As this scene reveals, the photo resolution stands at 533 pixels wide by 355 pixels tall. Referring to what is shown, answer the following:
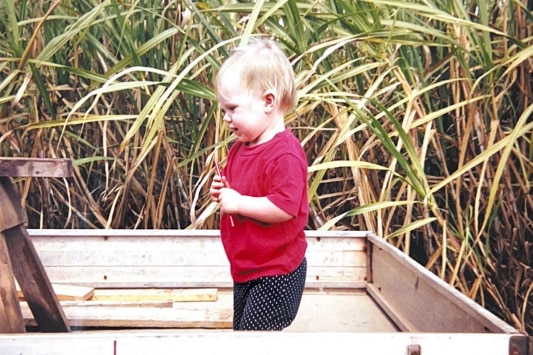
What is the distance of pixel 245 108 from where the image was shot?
1.42m

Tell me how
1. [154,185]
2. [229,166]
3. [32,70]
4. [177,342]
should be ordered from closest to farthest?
[177,342]
[229,166]
[32,70]
[154,185]

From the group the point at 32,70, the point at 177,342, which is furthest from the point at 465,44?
the point at 177,342

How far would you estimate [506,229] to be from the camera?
7.80 feet

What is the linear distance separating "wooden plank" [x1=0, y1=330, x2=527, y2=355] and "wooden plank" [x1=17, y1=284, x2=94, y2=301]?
0.98m

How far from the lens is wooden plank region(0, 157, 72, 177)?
1421mm

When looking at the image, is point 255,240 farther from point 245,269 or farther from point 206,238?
point 206,238

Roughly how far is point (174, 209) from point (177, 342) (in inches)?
62.9

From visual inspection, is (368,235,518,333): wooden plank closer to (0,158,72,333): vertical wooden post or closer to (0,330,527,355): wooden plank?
(0,330,527,355): wooden plank

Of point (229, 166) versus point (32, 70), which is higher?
point (32, 70)

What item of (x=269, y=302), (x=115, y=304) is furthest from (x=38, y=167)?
(x=115, y=304)

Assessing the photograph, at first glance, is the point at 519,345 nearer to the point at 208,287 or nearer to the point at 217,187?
the point at 217,187

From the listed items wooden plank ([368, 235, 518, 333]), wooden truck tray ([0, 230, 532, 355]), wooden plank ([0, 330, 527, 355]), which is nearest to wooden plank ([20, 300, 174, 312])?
wooden truck tray ([0, 230, 532, 355])

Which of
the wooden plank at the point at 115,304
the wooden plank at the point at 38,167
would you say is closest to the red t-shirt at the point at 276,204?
the wooden plank at the point at 38,167

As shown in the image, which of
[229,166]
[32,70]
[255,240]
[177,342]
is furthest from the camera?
[32,70]
